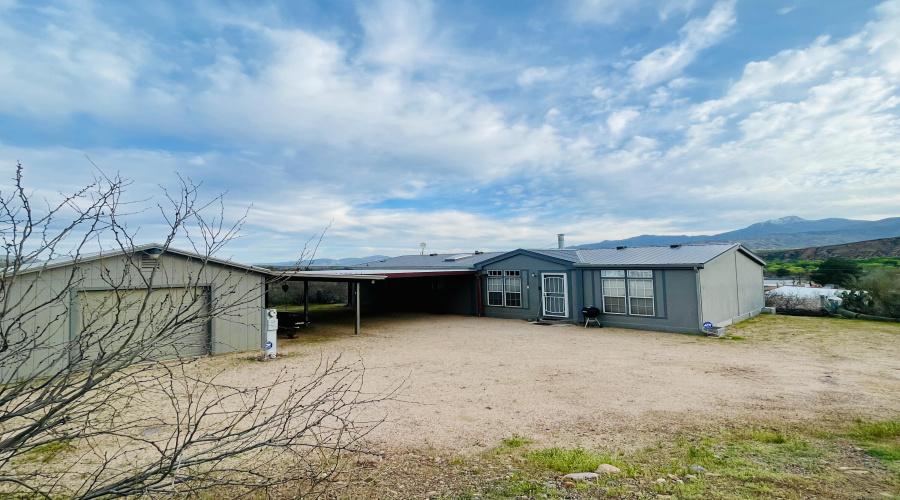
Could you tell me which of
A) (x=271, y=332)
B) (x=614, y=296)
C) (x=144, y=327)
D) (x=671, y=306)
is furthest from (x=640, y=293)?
(x=144, y=327)

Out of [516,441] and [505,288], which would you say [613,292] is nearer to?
[505,288]

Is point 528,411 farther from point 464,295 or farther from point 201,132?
point 464,295

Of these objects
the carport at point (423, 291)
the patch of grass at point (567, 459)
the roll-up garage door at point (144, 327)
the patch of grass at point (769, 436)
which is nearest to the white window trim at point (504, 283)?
the carport at point (423, 291)

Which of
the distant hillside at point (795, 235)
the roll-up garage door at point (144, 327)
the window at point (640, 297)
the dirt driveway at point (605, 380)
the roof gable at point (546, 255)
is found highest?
the distant hillside at point (795, 235)

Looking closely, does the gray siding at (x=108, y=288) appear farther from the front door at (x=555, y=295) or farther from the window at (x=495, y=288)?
the front door at (x=555, y=295)

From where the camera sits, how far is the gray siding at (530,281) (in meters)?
15.4

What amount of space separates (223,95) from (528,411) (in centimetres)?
868

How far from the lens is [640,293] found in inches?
537

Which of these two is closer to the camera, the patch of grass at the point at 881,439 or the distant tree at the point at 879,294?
the patch of grass at the point at 881,439

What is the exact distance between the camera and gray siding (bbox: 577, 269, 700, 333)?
41.1ft

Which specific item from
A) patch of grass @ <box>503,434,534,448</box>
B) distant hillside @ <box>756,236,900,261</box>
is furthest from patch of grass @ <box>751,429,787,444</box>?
distant hillside @ <box>756,236,900,261</box>

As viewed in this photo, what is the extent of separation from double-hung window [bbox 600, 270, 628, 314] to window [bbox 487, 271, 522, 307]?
11.1 feet

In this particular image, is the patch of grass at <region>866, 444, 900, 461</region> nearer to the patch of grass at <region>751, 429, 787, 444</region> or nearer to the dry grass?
the dry grass

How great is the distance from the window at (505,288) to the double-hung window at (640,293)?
426 cm
